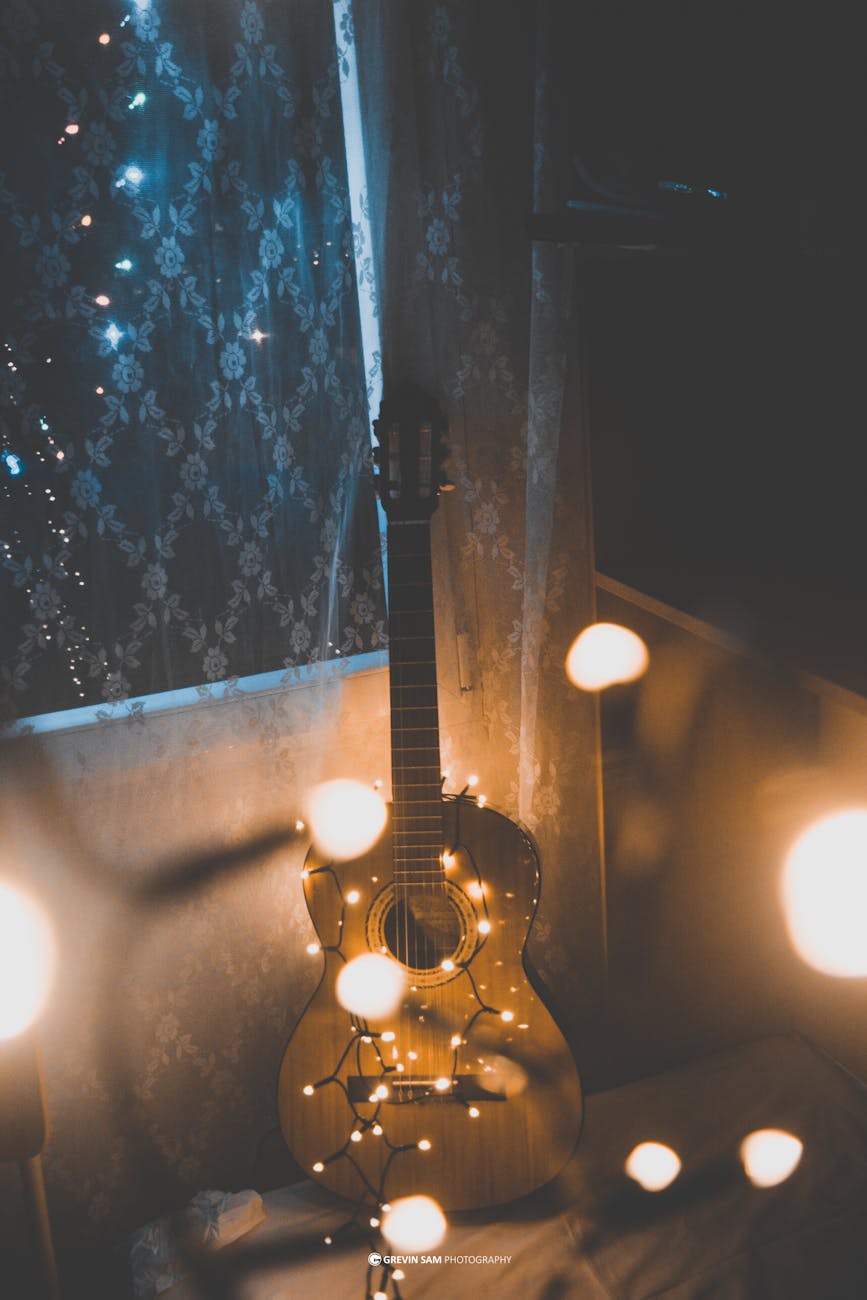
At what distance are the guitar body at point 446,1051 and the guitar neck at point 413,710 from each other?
0.13 feet

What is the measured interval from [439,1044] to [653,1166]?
44 centimetres

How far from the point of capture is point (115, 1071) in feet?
4.84

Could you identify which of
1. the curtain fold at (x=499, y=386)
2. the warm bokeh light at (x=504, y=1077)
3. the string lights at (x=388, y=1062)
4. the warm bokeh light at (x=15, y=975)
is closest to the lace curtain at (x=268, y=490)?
the curtain fold at (x=499, y=386)

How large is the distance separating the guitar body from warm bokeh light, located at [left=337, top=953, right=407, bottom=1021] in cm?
1

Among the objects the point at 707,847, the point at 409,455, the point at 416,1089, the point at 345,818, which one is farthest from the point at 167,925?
the point at 707,847

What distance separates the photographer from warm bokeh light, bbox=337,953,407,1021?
53.6 inches

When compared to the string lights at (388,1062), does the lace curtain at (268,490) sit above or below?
above

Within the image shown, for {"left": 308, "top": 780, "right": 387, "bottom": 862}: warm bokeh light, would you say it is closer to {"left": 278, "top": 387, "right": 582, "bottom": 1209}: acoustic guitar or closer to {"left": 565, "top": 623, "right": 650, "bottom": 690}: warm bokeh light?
{"left": 278, "top": 387, "right": 582, "bottom": 1209}: acoustic guitar

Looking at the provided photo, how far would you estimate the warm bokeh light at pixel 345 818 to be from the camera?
136cm

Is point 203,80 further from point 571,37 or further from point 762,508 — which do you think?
point 762,508

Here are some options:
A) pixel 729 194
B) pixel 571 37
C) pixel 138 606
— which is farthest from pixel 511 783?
pixel 571 37

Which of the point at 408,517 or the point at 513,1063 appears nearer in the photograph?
the point at 408,517

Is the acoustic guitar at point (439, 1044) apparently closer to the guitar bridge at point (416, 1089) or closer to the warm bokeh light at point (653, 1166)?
the guitar bridge at point (416, 1089)

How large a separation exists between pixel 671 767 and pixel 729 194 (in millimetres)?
938
